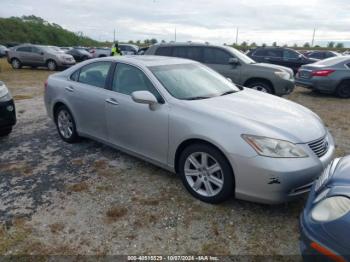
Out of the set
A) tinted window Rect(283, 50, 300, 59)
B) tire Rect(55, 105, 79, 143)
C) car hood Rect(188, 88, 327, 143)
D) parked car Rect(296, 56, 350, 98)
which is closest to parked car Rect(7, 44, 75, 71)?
tinted window Rect(283, 50, 300, 59)

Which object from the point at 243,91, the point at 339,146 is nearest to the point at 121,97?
the point at 243,91

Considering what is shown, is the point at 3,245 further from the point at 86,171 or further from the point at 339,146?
the point at 339,146

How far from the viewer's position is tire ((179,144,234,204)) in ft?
9.97

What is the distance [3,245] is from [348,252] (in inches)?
105

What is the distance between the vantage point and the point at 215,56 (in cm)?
879

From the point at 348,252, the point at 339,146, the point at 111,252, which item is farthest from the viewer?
the point at 339,146

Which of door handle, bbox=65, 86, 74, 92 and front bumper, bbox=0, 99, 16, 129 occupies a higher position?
door handle, bbox=65, 86, 74, 92

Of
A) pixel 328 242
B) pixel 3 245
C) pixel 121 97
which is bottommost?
pixel 3 245

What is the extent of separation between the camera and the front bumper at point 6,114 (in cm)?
484

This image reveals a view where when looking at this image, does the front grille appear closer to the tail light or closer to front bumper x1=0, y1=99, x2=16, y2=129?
front bumper x1=0, y1=99, x2=16, y2=129

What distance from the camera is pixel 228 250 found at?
104 inches

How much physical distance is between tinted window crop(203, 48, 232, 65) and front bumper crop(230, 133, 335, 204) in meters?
6.12

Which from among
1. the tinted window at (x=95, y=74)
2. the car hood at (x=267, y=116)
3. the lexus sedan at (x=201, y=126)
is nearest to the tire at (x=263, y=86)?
the lexus sedan at (x=201, y=126)

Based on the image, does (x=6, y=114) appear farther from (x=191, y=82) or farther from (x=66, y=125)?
(x=191, y=82)
